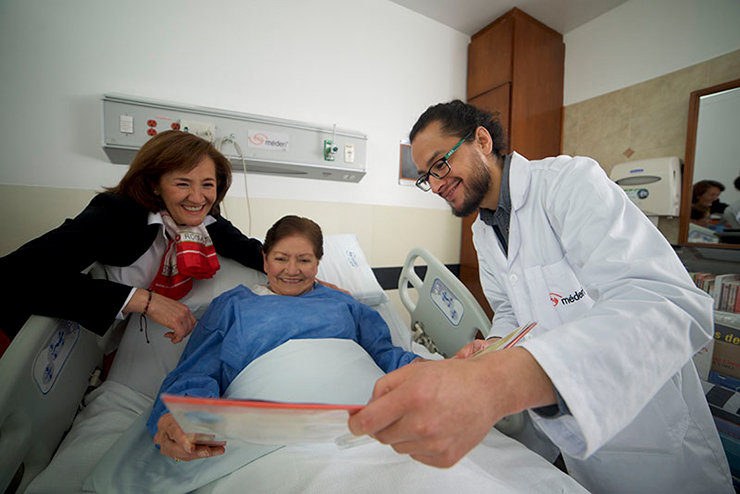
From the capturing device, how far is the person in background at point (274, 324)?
3.28 ft

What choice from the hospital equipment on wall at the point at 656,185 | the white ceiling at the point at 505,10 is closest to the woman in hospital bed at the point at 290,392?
the hospital equipment on wall at the point at 656,185

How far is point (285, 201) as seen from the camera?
2314 mm

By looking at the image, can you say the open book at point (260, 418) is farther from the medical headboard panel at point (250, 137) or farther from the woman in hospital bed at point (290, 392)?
the medical headboard panel at point (250, 137)

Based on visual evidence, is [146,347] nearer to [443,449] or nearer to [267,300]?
[267,300]

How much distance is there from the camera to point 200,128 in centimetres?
196

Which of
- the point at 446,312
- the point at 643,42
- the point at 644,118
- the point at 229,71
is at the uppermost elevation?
the point at 643,42

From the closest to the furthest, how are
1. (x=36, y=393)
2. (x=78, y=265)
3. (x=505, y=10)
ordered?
(x=36, y=393) → (x=78, y=265) → (x=505, y=10)

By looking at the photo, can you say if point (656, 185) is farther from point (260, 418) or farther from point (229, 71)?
point (229, 71)

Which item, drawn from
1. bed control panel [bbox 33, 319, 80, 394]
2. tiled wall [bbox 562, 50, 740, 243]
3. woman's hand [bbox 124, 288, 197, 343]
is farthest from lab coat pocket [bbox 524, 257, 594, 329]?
tiled wall [bbox 562, 50, 740, 243]

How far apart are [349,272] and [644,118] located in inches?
101

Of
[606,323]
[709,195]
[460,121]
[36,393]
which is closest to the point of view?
[606,323]

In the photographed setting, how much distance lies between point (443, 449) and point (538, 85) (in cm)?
321

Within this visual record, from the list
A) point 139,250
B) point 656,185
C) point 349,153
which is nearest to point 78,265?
point 139,250

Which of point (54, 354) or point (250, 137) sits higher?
point (250, 137)
